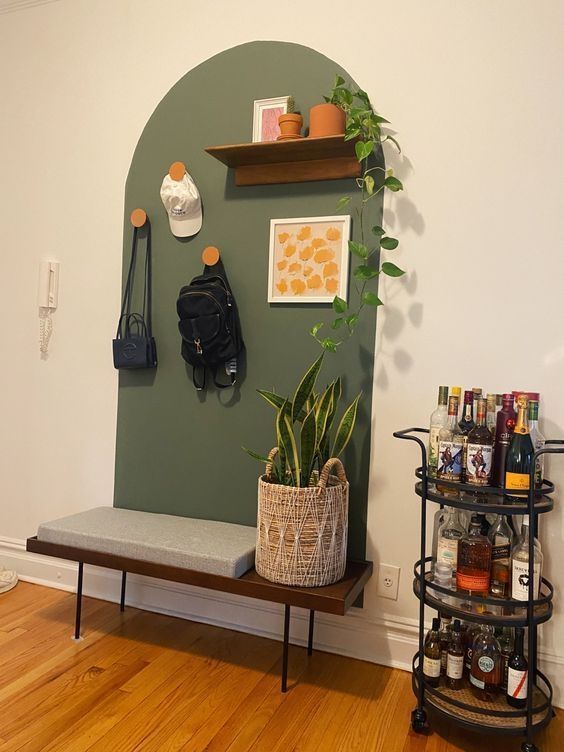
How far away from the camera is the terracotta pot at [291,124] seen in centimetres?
215

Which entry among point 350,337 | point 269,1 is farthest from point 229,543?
point 269,1

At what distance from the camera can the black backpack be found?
225 centimetres

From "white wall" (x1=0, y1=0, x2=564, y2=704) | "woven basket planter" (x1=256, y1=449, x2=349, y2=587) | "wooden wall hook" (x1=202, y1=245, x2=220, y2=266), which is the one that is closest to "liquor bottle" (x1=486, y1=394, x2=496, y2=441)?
"white wall" (x1=0, y1=0, x2=564, y2=704)

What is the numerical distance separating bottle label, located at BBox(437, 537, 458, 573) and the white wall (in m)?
0.34

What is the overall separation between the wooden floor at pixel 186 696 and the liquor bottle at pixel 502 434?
0.78 m

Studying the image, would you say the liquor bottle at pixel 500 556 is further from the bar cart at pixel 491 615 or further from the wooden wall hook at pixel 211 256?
the wooden wall hook at pixel 211 256

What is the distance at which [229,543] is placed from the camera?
6.86 ft

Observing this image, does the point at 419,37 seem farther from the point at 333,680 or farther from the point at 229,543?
the point at 333,680

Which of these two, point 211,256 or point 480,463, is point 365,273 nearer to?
point 211,256

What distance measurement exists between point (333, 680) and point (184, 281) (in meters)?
1.59

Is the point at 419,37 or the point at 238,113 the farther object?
the point at 238,113

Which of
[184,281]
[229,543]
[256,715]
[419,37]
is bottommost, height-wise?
[256,715]

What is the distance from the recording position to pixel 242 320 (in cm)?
235

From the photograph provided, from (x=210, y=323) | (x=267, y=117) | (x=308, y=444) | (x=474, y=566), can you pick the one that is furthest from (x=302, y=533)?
(x=267, y=117)
